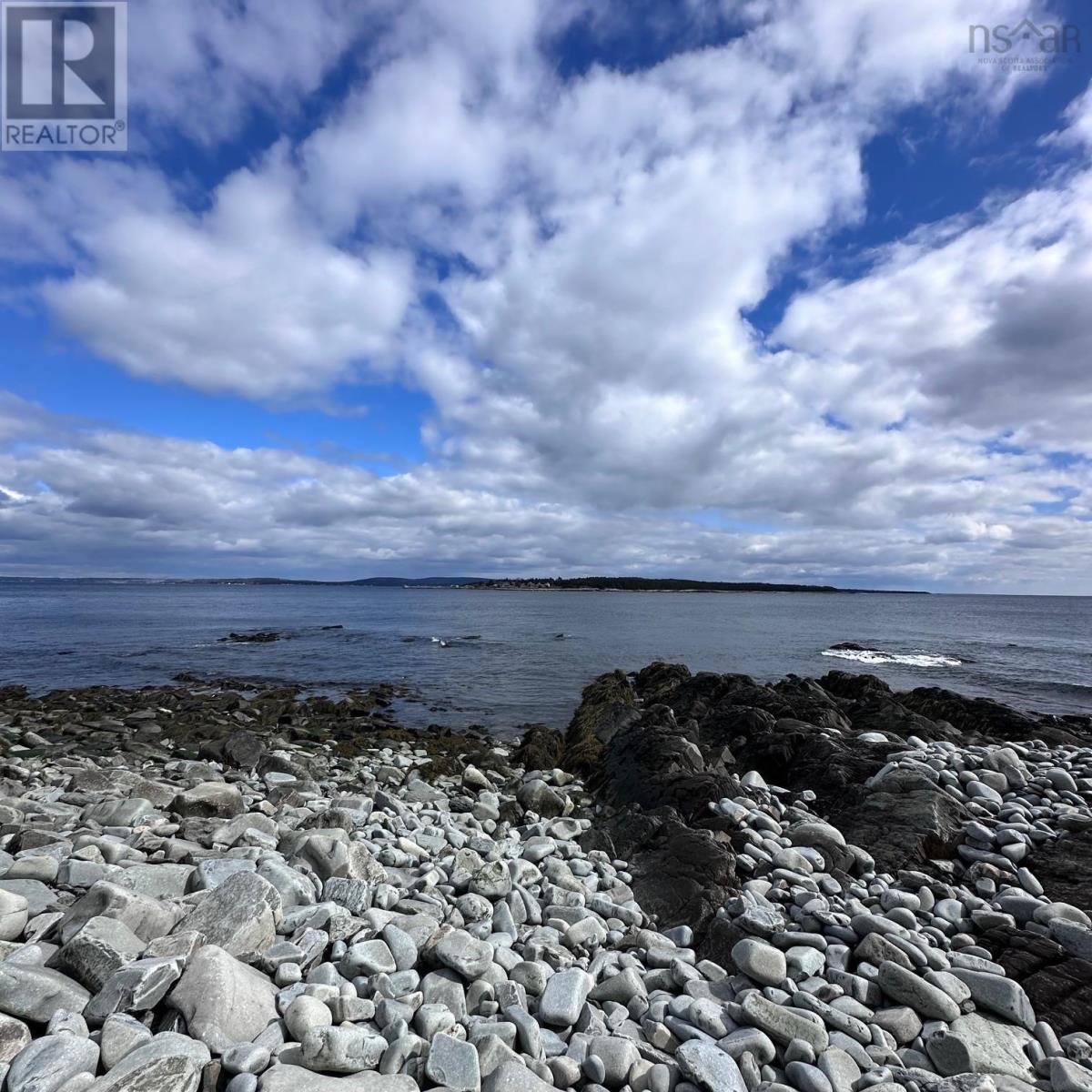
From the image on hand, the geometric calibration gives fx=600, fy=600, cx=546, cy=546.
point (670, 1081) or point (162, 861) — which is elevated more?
point (162, 861)

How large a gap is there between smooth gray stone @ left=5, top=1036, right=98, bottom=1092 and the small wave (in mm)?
37899

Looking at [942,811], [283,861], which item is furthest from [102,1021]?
[942,811]

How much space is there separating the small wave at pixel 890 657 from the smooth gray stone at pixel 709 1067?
35433mm

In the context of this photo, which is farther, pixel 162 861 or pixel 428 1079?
pixel 162 861

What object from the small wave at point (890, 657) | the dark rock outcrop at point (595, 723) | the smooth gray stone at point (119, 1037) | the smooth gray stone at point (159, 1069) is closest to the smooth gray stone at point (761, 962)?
the smooth gray stone at point (159, 1069)

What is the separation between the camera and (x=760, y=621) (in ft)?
212

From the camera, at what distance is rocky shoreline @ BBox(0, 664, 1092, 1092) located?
147 inches

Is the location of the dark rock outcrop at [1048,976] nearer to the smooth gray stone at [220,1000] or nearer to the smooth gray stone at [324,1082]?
the smooth gray stone at [324,1082]

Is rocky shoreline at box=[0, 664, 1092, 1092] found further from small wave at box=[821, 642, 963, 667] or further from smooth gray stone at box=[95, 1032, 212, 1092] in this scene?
small wave at box=[821, 642, 963, 667]

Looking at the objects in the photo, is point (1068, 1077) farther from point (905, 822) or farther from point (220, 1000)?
point (220, 1000)

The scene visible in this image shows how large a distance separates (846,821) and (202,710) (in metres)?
18.3

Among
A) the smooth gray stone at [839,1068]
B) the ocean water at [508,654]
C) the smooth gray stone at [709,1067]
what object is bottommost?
the ocean water at [508,654]

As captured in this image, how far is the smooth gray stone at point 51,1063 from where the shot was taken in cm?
313

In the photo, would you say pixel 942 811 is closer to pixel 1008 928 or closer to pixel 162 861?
pixel 1008 928
